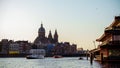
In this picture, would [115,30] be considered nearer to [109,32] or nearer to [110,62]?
[109,32]

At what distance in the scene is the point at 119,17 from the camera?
72.2m

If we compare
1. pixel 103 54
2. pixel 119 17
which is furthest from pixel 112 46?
pixel 119 17

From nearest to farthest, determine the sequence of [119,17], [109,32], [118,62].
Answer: [118,62]
[109,32]
[119,17]

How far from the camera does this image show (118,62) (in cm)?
5950

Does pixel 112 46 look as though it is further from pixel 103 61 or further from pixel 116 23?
pixel 116 23

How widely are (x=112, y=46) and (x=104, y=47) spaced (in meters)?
1.73

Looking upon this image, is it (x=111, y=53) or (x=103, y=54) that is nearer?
(x=111, y=53)

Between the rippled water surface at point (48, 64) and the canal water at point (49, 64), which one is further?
the rippled water surface at point (48, 64)

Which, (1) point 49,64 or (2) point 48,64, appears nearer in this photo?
(1) point 49,64

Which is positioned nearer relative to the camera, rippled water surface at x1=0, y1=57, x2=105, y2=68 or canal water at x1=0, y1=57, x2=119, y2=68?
canal water at x1=0, y1=57, x2=119, y2=68

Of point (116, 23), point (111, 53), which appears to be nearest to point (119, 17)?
point (116, 23)

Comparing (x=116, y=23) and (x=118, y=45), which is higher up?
(x=116, y=23)

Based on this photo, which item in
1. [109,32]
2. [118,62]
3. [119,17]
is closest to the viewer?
[118,62]

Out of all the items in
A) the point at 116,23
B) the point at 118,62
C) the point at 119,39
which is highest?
the point at 116,23
